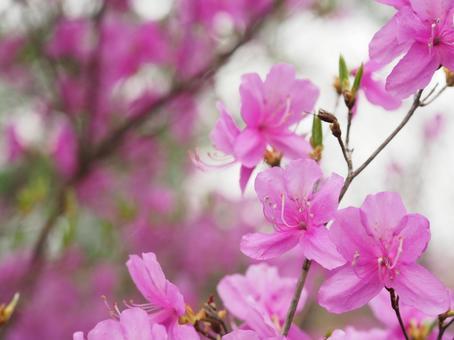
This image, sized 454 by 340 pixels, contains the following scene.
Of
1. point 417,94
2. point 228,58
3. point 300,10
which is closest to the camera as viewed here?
point 417,94

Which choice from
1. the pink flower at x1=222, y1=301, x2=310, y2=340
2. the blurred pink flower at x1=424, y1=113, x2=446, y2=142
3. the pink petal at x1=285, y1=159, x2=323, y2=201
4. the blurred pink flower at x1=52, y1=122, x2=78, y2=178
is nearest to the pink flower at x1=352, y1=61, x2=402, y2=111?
the pink petal at x1=285, y1=159, x2=323, y2=201

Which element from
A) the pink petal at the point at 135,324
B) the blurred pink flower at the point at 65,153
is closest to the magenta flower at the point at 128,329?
the pink petal at the point at 135,324

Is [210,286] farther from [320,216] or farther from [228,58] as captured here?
[320,216]

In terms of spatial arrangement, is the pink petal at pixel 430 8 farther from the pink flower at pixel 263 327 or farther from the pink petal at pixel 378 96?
the pink flower at pixel 263 327

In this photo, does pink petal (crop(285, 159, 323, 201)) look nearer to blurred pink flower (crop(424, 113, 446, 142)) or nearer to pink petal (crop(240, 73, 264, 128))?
pink petal (crop(240, 73, 264, 128))

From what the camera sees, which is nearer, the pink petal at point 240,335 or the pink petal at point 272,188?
the pink petal at point 240,335

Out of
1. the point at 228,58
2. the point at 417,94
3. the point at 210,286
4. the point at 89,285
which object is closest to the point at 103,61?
the point at 228,58
